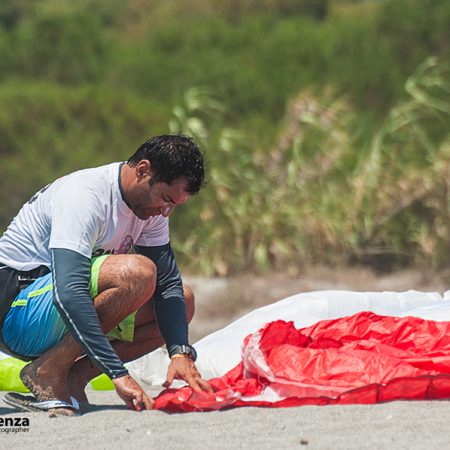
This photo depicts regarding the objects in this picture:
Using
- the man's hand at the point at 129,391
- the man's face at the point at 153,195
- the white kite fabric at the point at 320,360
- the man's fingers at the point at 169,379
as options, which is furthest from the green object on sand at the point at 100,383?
the man's face at the point at 153,195

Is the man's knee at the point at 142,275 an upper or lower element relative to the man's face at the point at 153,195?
lower

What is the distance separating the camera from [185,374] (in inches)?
154

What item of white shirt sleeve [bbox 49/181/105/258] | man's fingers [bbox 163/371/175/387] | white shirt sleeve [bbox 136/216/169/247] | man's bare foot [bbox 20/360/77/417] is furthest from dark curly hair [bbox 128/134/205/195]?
man's bare foot [bbox 20/360/77/417]

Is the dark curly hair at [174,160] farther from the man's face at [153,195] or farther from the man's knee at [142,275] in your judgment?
the man's knee at [142,275]

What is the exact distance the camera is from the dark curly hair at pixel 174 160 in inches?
150

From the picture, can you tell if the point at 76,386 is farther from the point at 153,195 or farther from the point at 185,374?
the point at 153,195

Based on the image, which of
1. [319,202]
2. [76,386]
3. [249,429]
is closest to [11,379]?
[76,386]

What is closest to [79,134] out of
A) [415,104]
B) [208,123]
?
[208,123]

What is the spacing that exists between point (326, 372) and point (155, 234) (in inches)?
33.6

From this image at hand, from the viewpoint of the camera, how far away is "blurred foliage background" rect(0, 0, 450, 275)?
8469 mm

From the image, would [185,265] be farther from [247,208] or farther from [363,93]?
[363,93]

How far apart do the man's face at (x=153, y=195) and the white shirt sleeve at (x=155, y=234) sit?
7.6 inches

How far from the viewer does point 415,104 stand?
8.81 m

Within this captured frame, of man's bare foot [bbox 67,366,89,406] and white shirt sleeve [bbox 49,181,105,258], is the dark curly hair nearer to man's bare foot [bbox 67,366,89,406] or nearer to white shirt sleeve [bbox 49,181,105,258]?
white shirt sleeve [bbox 49,181,105,258]
